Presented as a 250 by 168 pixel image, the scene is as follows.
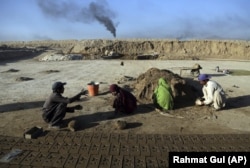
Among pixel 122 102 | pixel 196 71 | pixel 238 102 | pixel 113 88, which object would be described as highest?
pixel 113 88

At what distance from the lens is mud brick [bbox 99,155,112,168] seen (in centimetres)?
466

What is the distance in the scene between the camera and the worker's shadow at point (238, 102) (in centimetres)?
834

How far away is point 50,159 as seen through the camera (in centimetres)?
482

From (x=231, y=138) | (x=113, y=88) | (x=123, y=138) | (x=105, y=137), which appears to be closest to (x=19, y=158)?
(x=105, y=137)

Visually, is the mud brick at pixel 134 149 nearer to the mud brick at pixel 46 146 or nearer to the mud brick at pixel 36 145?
the mud brick at pixel 46 146

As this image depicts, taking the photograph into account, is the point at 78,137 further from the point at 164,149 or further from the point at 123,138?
the point at 164,149

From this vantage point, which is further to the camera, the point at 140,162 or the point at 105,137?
the point at 105,137

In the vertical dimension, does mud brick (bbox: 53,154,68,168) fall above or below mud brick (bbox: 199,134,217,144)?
below

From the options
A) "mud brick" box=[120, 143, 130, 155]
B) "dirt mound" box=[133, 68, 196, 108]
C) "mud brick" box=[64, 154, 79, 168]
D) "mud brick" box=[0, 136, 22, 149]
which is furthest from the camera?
"dirt mound" box=[133, 68, 196, 108]

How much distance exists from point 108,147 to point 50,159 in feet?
3.42

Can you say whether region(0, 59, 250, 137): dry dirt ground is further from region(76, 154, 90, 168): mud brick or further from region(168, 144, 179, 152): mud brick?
region(76, 154, 90, 168): mud brick

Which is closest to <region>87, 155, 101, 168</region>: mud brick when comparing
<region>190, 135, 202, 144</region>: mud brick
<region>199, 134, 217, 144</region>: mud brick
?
<region>190, 135, 202, 144</region>: mud brick

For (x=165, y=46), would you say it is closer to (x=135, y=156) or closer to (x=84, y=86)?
(x=84, y=86)

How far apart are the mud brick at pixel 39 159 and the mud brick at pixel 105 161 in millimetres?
942
